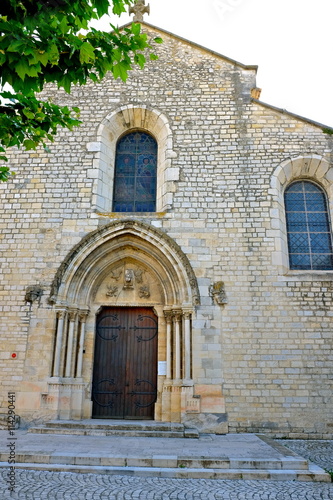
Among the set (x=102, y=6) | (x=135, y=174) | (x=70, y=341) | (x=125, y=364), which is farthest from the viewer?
(x=135, y=174)

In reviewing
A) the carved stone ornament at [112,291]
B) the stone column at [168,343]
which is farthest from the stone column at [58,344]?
the stone column at [168,343]

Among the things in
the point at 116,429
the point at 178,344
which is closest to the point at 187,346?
the point at 178,344

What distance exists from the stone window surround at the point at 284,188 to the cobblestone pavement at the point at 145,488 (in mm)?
4162

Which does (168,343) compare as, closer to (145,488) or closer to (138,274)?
(138,274)

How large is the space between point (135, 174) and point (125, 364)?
4.32 m

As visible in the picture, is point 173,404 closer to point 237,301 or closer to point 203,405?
point 203,405

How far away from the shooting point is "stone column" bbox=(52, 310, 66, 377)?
24.5ft

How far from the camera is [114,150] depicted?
9367 mm

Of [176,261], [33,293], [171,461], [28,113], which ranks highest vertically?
[28,113]

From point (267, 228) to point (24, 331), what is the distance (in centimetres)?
533

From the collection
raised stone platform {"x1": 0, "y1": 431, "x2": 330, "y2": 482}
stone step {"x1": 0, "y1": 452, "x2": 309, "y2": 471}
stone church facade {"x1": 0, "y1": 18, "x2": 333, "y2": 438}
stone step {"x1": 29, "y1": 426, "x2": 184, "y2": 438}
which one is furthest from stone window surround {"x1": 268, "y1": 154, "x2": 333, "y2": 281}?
stone step {"x1": 0, "y1": 452, "x2": 309, "y2": 471}

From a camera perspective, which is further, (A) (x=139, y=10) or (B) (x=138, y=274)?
(A) (x=139, y=10)

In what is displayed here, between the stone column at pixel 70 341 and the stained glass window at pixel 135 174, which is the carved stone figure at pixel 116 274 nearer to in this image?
the stone column at pixel 70 341

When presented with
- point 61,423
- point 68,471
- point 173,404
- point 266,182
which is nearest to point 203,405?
point 173,404
